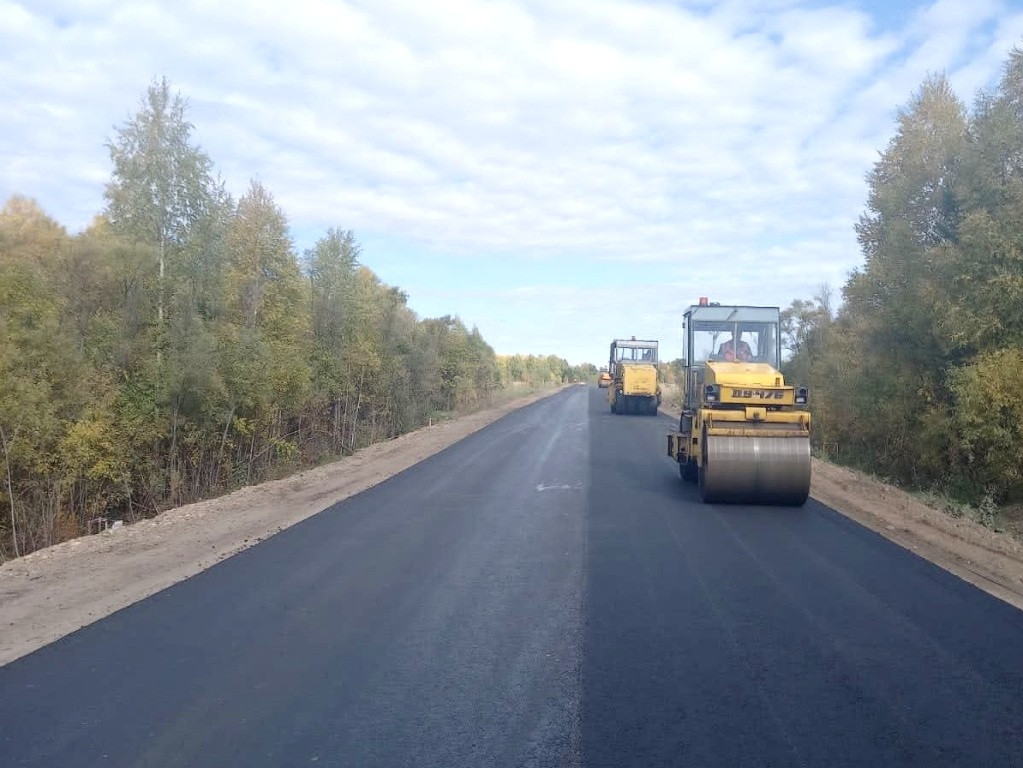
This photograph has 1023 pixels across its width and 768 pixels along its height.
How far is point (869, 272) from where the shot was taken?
85.6 feet

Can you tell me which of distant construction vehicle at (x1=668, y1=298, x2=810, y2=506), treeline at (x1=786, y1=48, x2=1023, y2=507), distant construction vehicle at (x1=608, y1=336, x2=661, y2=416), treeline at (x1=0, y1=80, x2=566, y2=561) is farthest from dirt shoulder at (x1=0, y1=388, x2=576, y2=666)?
distant construction vehicle at (x1=608, y1=336, x2=661, y2=416)

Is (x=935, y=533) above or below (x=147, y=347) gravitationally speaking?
below

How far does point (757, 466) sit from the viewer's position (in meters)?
13.1

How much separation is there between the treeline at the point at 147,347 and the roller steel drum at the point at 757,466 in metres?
11.6

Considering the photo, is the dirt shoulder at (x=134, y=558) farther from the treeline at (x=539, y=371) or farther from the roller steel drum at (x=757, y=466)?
the treeline at (x=539, y=371)

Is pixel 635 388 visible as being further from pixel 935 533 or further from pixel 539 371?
pixel 539 371

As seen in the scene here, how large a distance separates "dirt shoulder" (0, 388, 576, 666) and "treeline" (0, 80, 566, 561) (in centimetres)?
401

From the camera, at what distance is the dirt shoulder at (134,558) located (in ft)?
23.7

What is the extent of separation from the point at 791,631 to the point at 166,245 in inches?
693

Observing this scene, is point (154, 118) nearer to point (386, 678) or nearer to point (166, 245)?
point (166, 245)

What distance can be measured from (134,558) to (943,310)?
56.4ft

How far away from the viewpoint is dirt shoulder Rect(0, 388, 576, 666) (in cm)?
721

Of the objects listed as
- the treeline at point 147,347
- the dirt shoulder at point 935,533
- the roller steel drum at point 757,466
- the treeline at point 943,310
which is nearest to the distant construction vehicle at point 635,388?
the treeline at point 943,310

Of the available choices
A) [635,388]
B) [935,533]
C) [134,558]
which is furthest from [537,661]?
[635,388]
